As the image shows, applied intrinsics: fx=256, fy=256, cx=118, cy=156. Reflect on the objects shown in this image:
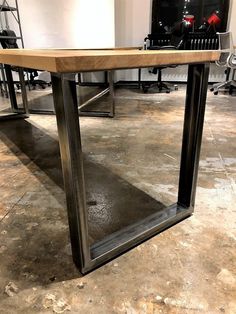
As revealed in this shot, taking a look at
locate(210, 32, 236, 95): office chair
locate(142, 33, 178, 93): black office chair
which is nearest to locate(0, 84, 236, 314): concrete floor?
locate(210, 32, 236, 95): office chair

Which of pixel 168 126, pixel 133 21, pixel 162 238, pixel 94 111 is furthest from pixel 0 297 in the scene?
pixel 133 21

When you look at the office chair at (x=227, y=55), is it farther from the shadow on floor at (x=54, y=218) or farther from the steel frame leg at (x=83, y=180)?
the steel frame leg at (x=83, y=180)

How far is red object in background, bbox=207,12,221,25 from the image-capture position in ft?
16.5

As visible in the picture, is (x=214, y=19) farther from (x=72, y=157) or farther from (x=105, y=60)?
(x=72, y=157)

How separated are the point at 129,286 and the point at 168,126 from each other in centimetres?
214

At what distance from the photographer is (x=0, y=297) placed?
0.91 m

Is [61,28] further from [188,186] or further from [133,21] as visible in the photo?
[188,186]

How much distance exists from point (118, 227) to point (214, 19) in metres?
5.20

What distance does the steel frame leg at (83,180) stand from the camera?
770 mm

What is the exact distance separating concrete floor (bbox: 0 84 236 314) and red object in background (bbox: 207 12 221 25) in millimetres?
3547

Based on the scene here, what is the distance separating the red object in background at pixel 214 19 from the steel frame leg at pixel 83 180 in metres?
4.86

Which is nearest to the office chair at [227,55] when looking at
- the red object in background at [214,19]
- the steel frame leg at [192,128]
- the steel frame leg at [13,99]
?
the red object in background at [214,19]

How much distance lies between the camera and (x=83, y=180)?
0.89 metres

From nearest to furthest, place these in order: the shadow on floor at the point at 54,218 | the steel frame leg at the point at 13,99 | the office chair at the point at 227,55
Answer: the shadow on floor at the point at 54,218, the steel frame leg at the point at 13,99, the office chair at the point at 227,55
